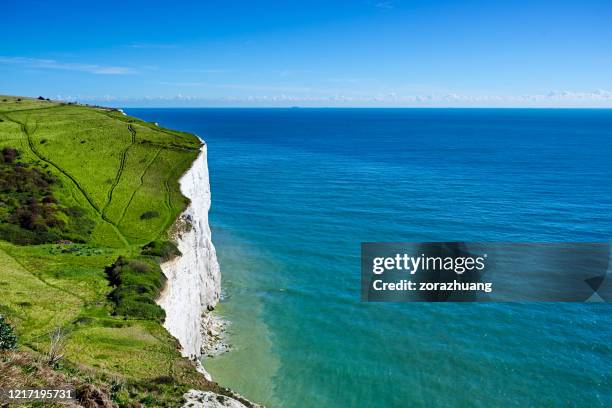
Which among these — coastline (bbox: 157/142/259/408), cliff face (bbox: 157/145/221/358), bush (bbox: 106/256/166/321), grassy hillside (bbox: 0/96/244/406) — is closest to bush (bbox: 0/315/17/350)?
grassy hillside (bbox: 0/96/244/406)

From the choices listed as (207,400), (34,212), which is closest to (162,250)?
(34,212)

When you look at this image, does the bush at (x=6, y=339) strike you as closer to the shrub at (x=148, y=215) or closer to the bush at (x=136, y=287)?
the bush at (x=136, y=287)

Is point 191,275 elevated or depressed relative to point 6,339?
depressed

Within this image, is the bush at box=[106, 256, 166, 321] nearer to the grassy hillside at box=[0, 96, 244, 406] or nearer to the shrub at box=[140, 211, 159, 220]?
the grassy hillside at box=[0, 96, 244, 406]

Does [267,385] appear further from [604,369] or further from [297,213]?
[297,213]

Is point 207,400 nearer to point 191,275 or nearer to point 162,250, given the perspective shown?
point 162,250
